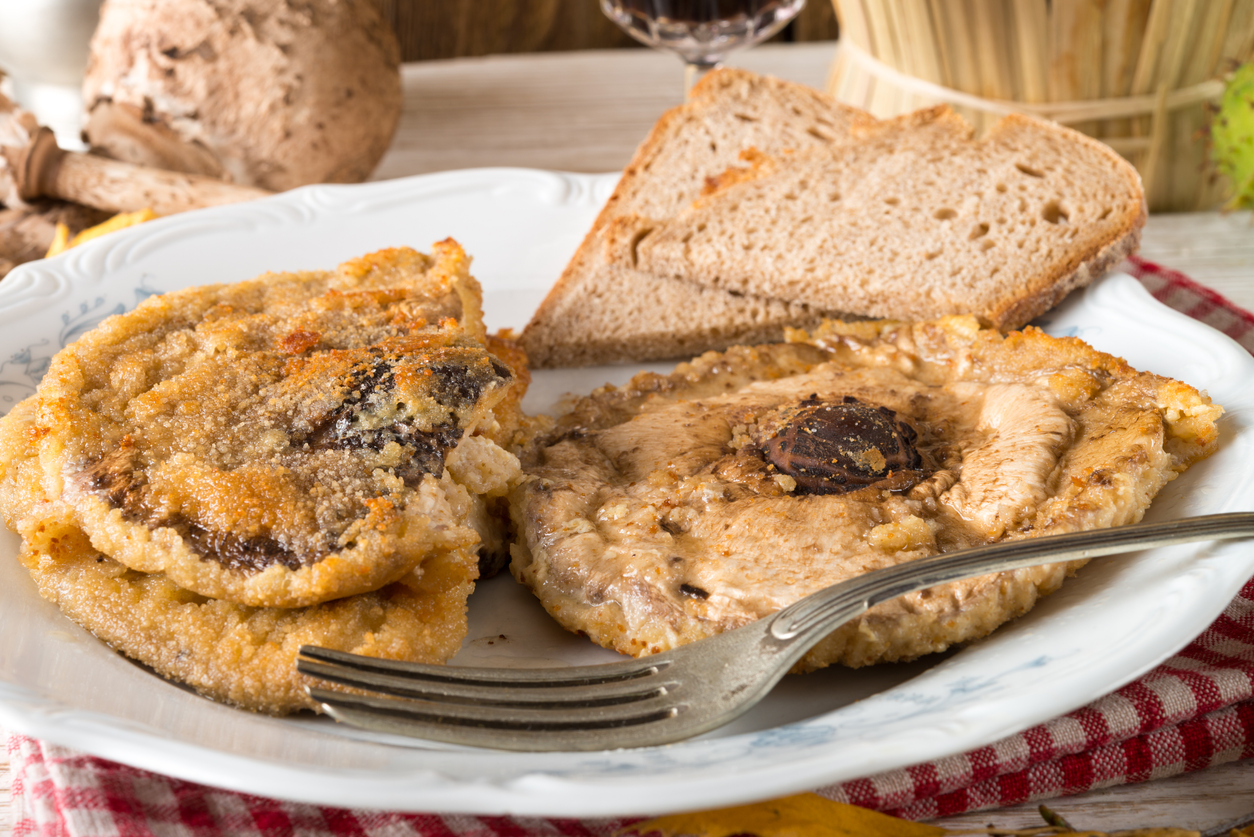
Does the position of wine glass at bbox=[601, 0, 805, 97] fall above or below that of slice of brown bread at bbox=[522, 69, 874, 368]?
above

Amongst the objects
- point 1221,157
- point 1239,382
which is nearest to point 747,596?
point 1239,382

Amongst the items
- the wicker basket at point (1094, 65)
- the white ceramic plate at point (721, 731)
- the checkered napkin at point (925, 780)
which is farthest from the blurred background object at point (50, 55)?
the checkered napkin at point (925, 780)

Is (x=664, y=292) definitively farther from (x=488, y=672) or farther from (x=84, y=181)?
(x=84, y=181)

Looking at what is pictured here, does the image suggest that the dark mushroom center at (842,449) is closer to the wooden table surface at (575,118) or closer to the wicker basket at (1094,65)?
the wooden table surface at (575,118)

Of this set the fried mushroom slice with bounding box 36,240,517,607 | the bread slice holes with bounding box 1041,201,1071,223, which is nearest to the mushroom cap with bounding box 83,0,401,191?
the fried mushroom slice with bounding box 36,240,517,607

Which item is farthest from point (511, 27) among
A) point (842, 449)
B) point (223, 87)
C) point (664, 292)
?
point (842, 449)

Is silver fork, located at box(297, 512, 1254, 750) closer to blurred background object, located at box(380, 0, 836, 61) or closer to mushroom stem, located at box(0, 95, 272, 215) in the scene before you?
mushroom stem, located at box(0, 95, 272, 215)
